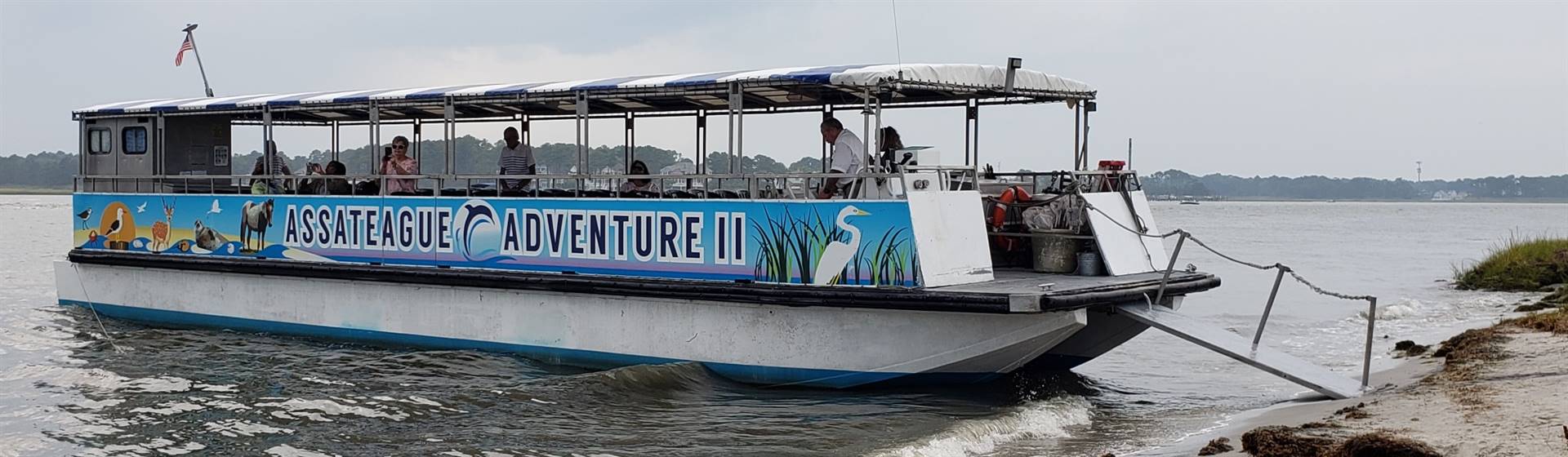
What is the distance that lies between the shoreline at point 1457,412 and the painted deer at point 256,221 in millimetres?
9301

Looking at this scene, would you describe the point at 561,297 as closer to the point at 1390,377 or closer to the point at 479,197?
the point at 479,197

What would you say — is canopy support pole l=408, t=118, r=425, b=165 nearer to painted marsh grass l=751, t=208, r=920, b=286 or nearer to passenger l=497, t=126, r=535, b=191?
passenger l=497, t=126, r=535, b=191

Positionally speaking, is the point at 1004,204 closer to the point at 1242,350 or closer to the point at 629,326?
the point at 1242,350

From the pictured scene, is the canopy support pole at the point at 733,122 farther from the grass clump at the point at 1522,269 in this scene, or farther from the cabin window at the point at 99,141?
the grass clump at the point at 1522,269

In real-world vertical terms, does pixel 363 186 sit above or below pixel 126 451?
above

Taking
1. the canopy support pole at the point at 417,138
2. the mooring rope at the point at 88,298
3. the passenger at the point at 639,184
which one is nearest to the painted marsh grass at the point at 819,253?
the passenger at the point at 639,184

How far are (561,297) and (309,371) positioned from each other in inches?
92.2

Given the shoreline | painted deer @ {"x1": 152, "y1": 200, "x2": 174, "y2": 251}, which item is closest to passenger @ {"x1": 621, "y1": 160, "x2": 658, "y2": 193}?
the shoreline

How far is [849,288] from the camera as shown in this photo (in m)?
10.3

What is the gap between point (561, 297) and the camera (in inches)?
473

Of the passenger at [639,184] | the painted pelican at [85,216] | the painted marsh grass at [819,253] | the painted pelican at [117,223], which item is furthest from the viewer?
the painted pelican at [85,216]

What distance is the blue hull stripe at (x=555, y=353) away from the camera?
10586 mm

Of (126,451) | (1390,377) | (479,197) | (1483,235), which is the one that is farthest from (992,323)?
(1483,235)

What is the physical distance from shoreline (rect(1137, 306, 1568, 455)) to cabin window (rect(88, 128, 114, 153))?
41.2ft
